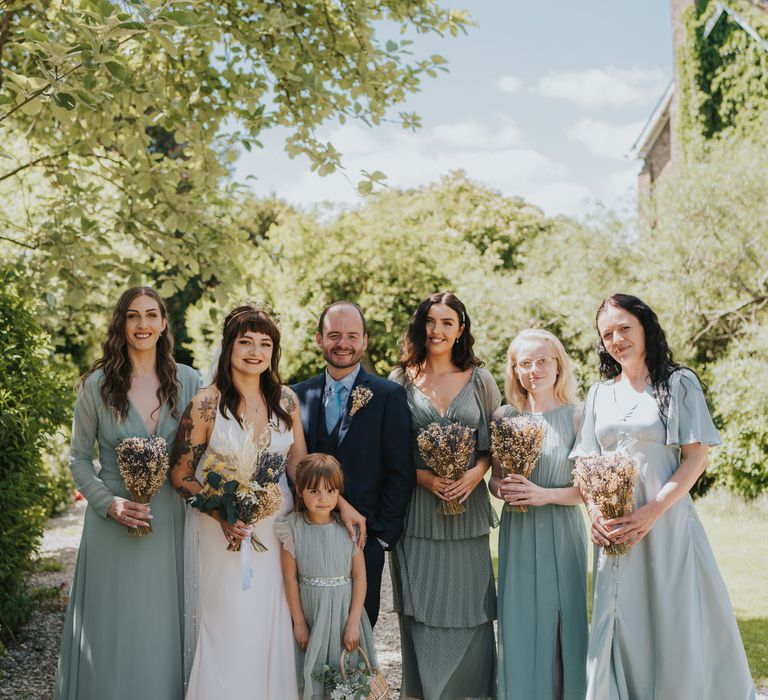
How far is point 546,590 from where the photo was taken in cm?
447

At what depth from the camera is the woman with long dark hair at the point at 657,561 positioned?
13.3 feet

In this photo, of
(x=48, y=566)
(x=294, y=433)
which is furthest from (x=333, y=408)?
(x=48, y=566)

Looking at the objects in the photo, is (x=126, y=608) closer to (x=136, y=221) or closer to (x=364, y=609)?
(x=364, y=609)

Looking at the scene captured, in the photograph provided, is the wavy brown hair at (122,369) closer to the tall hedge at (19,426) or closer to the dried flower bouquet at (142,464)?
the dried flower bouquet at (142,464)

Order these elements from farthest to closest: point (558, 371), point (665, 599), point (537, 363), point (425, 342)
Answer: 1. point (425, 342)
2. point (558, 371)
3. point (537, 363)
4. point (665, 599)

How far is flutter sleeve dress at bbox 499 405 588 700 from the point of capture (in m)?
4.43

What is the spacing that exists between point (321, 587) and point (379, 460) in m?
0.77

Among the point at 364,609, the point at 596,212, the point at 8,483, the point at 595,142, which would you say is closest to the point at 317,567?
the point at 364,609

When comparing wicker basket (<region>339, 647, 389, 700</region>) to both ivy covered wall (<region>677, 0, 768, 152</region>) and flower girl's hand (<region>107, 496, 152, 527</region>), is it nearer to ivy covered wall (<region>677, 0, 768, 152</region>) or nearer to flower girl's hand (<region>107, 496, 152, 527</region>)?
flower girl's hand (<region>107, 496, 152, 527</region>)

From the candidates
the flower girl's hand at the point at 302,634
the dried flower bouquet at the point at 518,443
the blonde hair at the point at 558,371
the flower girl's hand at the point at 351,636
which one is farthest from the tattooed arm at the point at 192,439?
the blonde hair at the point at 558,371

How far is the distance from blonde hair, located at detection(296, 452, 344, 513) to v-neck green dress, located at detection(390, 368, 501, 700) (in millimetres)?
712

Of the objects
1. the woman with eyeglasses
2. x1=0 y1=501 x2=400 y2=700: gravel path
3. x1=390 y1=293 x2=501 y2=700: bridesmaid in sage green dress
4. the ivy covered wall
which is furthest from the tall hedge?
the ivy covered wall

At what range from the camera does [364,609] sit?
4.47 m

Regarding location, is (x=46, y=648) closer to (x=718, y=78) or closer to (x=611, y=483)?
(x=611, y=483)
